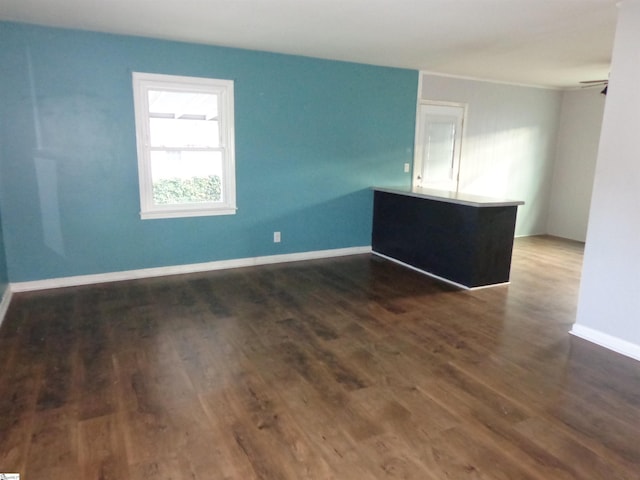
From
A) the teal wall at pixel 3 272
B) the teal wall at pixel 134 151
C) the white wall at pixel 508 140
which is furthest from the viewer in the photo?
the white wall at pixel 508 140

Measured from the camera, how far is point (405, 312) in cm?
368

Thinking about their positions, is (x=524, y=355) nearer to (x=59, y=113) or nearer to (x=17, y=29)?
(x=59, y=113)

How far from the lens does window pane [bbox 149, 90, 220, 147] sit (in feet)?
14.1

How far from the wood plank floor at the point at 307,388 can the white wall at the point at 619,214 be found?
24cm

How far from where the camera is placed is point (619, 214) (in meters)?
2.94

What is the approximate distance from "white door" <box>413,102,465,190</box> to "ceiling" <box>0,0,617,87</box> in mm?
1057

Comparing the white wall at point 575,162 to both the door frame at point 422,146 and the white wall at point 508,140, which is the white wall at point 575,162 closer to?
the white wall at point 508,140

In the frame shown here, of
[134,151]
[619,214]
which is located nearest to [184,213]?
[134,151]

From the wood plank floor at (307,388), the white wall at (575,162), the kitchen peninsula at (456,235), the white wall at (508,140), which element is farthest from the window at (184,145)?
the white wall at (575,162)

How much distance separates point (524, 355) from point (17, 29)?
4.77 meters

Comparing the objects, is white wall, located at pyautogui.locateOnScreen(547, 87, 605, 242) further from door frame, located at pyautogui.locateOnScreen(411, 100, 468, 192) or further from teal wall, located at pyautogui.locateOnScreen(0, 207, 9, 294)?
teal wall, located at pyautogui.locateOnScreen(0, 207, 9, 294)

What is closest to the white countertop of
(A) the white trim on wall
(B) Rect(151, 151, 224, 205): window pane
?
(A) the white trim on wall

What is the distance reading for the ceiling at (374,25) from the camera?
3033mm

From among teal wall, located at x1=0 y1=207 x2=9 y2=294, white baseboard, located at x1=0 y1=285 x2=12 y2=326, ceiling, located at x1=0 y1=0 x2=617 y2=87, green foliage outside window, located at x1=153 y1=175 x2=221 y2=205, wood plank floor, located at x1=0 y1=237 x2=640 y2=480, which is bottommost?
wood plank floor, located at x1=0 y1=237 x2=640 y2=480
